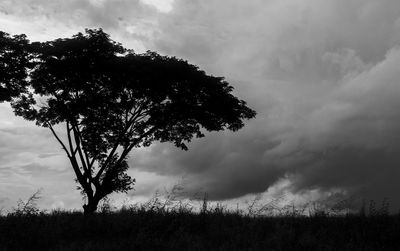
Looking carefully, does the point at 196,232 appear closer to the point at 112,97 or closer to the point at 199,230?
the point at 199,230

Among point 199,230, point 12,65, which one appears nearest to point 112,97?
point 12,65

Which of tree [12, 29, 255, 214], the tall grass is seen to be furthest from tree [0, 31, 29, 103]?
the tall grass

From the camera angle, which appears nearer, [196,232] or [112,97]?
[196,232]

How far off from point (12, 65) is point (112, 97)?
571 centimetres

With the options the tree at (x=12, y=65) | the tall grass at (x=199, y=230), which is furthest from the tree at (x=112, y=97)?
the tall grass at (x=199, y=230)

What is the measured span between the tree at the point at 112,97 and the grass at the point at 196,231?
1166 cm

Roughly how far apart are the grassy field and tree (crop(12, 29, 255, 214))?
1176 centimetres

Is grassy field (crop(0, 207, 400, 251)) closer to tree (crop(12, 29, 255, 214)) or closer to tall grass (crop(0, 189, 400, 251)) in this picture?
tall grass (crop(0, 189, 400, 251))

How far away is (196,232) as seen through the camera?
12.4m

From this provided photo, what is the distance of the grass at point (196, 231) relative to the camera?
1116cm

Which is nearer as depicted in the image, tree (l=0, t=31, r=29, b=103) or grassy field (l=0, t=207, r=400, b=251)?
grassy field (l=0, t=207, r=400, b=251)

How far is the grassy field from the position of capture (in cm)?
1115

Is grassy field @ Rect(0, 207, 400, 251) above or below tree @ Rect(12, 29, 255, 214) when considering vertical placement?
below

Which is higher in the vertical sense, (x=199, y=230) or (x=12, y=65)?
(x=12, y=65)
